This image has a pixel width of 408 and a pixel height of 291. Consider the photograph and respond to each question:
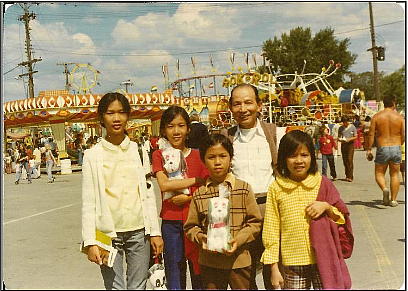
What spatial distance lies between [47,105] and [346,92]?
15431 mm

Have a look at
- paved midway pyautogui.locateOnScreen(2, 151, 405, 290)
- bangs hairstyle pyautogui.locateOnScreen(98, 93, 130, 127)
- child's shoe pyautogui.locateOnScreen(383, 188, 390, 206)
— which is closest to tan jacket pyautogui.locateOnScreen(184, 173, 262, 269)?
bangs hairstyle pyautogui.locateOnScreen(98, 93, 130, 127)

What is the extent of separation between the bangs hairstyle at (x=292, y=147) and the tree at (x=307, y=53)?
98.6 feet

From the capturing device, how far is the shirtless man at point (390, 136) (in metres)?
6.88

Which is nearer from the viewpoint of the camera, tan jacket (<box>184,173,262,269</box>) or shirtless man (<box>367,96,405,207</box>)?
tan jacket (<box>184,173,262,269</box>)

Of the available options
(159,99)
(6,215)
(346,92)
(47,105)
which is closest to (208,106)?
(159,99)

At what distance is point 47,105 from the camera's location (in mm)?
20500

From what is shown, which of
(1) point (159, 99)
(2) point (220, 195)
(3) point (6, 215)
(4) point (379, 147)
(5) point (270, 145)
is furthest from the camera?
(1) point (159, 99)

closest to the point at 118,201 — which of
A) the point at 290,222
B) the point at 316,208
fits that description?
the point at 290,222

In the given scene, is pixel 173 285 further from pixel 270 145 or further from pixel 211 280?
pixel 270 145

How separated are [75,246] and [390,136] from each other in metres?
4.64

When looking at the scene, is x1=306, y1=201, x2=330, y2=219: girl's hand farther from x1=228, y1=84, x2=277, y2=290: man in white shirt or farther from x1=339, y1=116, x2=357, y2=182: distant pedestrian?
x1=339, y1=116, x2=357, y2=182: distant pedestrian

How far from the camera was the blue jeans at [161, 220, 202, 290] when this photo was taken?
10.0 ft

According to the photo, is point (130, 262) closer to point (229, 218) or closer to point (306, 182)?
point (229, 218)

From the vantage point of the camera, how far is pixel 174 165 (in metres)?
3.02
